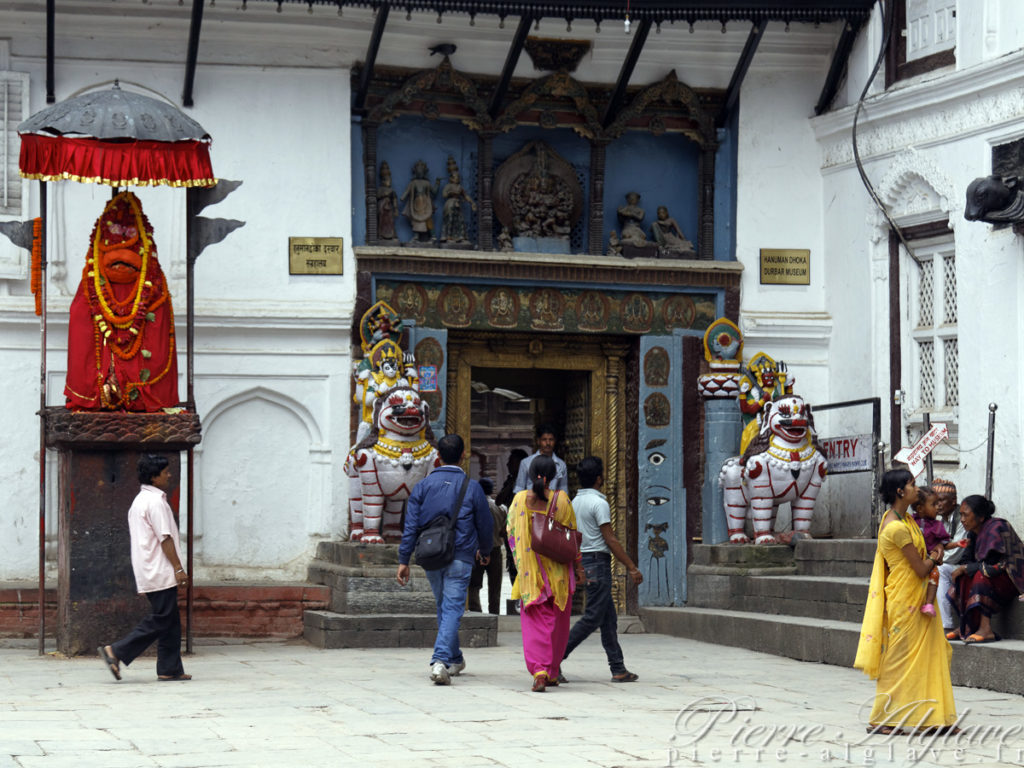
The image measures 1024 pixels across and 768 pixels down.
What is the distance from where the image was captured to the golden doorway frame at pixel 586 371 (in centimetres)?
1442

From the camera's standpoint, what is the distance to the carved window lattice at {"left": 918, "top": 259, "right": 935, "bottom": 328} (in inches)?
532

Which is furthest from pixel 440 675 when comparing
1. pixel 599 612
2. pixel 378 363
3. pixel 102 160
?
pixel 102 160

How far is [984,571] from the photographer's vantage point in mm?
9914

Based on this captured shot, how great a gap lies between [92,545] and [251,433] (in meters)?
2.49

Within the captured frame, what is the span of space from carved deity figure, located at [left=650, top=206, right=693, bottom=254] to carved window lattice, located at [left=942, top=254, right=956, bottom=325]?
2.38 meters

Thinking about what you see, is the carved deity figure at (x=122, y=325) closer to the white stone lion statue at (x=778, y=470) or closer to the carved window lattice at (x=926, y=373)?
the white stone lion statue at (x=778, y=470)

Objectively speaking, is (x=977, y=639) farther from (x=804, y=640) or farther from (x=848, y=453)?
(x=848, y=453)

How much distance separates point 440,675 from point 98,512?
128 inches

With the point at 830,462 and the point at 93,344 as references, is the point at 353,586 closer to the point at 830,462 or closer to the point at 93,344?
the point at 93,344

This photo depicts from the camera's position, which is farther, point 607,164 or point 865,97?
point 607,164

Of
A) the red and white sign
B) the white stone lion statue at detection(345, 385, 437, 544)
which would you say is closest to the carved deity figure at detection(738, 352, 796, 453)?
the red and white sign

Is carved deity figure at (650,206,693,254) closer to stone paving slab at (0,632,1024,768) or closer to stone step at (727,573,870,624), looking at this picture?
stone step at (727,573,870,624)

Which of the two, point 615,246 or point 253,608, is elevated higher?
point 615,246

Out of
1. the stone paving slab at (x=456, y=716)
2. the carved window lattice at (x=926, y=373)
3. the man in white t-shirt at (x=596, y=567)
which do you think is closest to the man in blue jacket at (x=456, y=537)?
the stone paving slab at (x=456, y=716)
